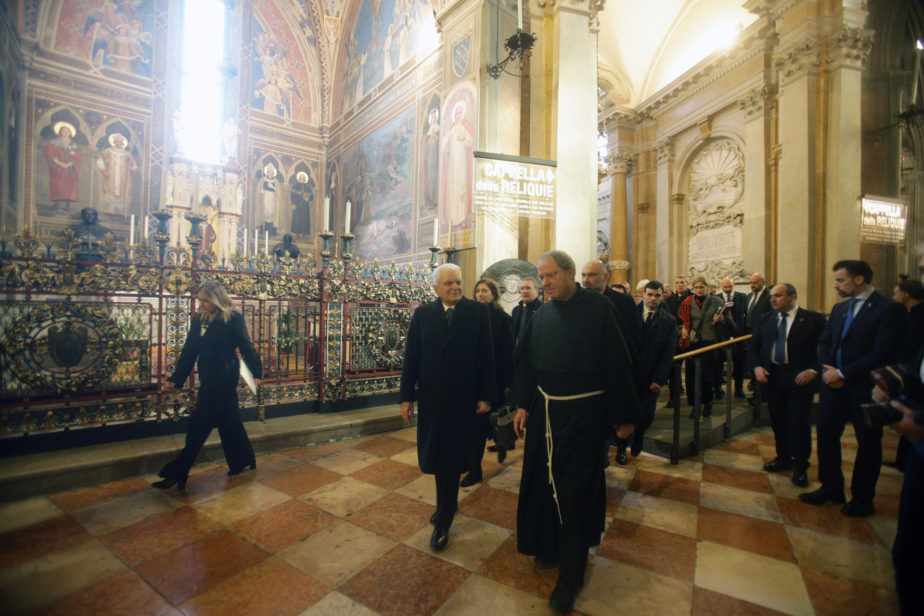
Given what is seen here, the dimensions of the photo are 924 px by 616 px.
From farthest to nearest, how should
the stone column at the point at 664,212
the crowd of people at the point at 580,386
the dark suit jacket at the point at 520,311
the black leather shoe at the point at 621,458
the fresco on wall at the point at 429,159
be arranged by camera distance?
1. the stone column at the point at 664,212
2. the fresco on wall at the point at 429,159
3. the dark suit jacket at the point at 520,311
4. the black leather shoe at the point at 621,458
5. the crowd of people at the point at 580,386

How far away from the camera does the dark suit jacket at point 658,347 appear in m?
3.77

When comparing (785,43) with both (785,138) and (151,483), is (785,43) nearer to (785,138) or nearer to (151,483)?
(785,138)

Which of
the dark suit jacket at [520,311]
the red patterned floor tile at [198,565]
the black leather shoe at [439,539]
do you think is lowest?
the red patterned floor tile at [198,565]

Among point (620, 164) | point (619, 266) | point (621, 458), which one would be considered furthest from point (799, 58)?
point (621, 458)

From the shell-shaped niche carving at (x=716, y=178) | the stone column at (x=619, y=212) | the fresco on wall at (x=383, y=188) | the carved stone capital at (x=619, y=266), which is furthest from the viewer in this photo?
the stone column at (x=619, y=212)

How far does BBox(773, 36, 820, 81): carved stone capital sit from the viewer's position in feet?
25.4

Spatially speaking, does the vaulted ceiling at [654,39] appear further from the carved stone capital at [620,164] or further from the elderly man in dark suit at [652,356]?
the elderly man in dark suit at [652,356]

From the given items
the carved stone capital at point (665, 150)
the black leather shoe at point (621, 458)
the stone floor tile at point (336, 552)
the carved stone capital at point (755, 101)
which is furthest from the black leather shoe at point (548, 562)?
the carved stone capital at point (665, 150)

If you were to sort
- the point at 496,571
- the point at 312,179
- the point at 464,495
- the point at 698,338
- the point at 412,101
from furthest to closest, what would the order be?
1. the point at 312,179
2. the point at 412,101
3. the point at 698,338
4. the point at 464,495
5. the point at 496,571

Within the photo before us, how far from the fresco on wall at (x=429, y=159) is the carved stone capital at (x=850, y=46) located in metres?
8.13

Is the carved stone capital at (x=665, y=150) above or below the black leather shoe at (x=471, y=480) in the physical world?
above

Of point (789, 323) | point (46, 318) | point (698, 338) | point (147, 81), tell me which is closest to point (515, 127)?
point (698, 338)

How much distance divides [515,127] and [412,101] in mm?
4872

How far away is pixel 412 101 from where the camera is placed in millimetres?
10797
